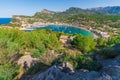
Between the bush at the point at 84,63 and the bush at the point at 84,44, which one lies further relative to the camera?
the bush at the point at 84,44

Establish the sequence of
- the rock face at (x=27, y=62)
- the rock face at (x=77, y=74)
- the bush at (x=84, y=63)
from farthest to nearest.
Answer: the rock face at (x=27, y=62)
the bush at (x=84, y=63)
the rock face at (x=77, y=74)

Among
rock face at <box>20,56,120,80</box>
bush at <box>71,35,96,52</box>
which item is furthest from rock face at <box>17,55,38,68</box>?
bush at <box>71,35,96,52</box>

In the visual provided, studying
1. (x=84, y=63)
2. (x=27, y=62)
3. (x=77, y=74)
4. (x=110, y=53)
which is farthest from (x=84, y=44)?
(x=77, y=74)

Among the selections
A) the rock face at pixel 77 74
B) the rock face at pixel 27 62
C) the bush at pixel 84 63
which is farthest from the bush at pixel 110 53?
the rock face at pixel 27 62

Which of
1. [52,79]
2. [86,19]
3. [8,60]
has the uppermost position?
[52,79]

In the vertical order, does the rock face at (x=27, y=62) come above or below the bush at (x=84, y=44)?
above

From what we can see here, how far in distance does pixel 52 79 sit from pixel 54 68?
69 cm

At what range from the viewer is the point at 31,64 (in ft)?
43.5

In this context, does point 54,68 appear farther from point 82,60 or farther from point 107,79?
point 107,79

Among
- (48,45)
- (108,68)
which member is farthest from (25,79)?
(48,45)

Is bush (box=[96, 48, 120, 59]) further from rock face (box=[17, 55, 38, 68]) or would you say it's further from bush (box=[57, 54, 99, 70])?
rock face (box=[17, 55, 38, 68])

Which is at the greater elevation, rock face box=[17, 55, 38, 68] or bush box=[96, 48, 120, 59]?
bush box=[96, 48, 120, 59]

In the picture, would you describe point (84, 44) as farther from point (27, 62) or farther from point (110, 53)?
point (110, 53)

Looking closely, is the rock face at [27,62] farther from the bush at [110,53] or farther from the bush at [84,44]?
the bush at [84,44]
